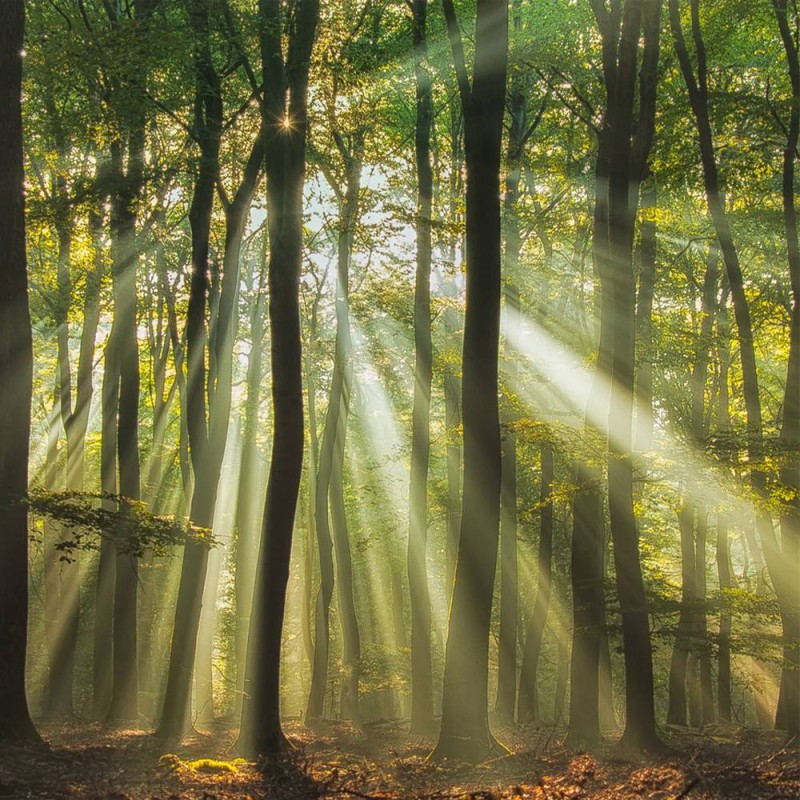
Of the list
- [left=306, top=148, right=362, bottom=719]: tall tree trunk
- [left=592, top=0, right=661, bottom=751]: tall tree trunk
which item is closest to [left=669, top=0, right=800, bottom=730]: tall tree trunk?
[left=592, top=0, right=661, bottom=751]: tall tree trunk

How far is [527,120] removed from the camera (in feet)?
68.8

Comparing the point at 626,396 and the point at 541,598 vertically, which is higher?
the point at 626,396

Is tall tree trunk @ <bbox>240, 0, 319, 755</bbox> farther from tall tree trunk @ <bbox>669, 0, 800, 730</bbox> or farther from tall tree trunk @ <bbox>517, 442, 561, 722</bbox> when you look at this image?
tall tree trunk @ <bbox>517, 442, 561, 722</bbox>

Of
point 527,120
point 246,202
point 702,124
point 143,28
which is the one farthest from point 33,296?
point 702,124

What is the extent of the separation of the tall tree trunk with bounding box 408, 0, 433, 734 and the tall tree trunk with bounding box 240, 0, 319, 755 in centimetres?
452

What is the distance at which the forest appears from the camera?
9.88m

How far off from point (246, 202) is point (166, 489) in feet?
53.7

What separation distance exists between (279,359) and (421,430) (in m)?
6.47

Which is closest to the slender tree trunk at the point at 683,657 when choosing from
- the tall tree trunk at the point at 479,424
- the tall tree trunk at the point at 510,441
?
the tall tree trunk at the point at 510,441

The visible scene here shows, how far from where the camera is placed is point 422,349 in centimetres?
1738

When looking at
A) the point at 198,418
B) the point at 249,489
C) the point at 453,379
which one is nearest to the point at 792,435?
the point at 453,379

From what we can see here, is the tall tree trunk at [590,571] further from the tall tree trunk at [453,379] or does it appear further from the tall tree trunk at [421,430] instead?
the tall tree trunk at [453,379]

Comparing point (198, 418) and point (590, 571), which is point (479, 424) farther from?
point (198, 418)

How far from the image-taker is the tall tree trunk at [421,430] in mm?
16906
